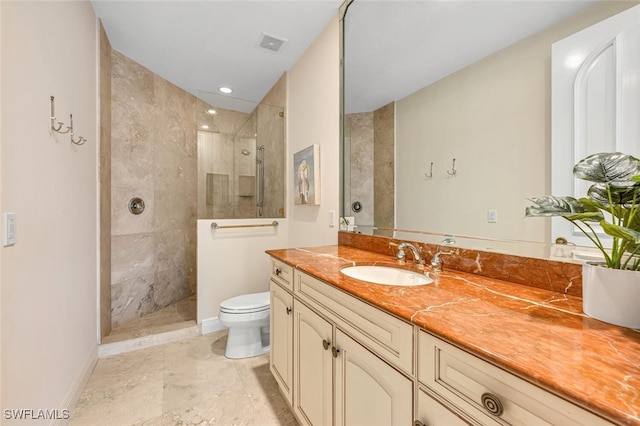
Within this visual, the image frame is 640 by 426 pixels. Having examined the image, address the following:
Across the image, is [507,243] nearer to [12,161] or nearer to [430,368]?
[430,368]

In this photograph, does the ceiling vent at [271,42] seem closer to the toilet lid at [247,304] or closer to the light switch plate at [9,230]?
the light switch plate at [9,230]

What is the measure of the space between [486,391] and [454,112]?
1.09 metres

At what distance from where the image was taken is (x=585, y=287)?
70 cm

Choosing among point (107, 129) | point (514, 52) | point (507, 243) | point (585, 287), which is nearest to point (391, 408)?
point (585, 287)

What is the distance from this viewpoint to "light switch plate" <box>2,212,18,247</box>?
92 cm

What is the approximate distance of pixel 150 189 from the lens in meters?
2.77

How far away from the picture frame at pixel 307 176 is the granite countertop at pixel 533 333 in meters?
1.22

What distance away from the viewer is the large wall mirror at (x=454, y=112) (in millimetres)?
941

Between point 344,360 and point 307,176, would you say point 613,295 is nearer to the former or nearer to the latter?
point 344,360

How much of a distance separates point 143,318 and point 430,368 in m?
2.91

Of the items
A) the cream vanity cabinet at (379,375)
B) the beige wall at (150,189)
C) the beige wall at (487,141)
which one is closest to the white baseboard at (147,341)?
the beige wall at (150,189)

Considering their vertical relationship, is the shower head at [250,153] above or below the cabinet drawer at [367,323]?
above

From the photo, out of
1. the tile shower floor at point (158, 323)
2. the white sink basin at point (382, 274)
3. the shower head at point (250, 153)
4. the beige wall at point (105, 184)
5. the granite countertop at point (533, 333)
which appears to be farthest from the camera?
the shower head at point (250, 153)

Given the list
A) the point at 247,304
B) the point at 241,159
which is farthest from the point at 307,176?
the point at 247,304
